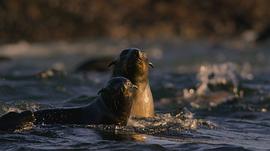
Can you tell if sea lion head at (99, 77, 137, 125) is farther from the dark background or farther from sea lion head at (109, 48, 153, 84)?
the dark background

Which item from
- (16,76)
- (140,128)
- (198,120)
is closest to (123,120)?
(140,128)

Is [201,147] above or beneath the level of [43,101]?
beneath

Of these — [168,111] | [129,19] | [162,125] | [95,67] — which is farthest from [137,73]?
[129,19]

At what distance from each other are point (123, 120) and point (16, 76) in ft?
22.9

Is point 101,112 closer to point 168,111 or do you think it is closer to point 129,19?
point 168,111

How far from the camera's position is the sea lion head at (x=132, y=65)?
9688 millimetres

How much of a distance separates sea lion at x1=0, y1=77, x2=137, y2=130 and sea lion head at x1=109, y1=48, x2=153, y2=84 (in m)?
0.54

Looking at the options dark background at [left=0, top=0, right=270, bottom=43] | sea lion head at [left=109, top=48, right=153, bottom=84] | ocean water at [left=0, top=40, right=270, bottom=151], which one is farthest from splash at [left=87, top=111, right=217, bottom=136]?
dark background at [left=0, top=0, right=270, bottom=43]

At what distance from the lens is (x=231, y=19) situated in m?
35.8

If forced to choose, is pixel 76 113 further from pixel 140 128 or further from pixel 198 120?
pixel 198 120

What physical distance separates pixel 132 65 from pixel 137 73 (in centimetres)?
14

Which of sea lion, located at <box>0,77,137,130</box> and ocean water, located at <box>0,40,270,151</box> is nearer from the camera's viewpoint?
ocean water, located at <box>0,40,270,151</box>

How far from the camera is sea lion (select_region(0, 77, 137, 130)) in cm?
874

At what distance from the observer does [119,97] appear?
878 cm
